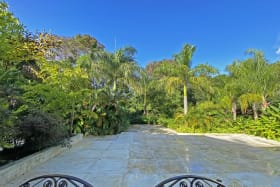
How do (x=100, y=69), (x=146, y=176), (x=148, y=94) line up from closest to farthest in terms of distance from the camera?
(x=146, y=176) → (x=100, y=69) → (x=148, y=94)

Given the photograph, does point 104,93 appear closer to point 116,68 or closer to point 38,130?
point 116,68

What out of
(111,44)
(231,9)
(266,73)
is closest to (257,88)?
(266,73)

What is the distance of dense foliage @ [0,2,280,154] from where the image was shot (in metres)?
4.44

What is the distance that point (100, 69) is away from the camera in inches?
534

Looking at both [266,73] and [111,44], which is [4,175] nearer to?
[266,73]

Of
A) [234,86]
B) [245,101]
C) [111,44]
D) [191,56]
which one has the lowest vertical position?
[245,101]

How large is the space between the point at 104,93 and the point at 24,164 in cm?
688

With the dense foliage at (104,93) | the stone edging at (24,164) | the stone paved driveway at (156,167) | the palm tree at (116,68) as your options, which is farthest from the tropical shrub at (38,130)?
Answer: the palm tree at (116,68)

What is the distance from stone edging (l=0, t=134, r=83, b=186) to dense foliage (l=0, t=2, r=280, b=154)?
0.95ft

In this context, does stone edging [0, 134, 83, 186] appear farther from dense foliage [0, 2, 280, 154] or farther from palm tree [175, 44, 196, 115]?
palm tree [175, 44, 196, 115]

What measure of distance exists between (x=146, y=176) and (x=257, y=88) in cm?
943

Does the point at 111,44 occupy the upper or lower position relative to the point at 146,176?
upper

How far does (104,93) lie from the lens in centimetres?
1055

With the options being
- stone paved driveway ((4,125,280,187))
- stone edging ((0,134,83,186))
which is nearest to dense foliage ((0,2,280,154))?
stone edging ((0,134,83,186))
